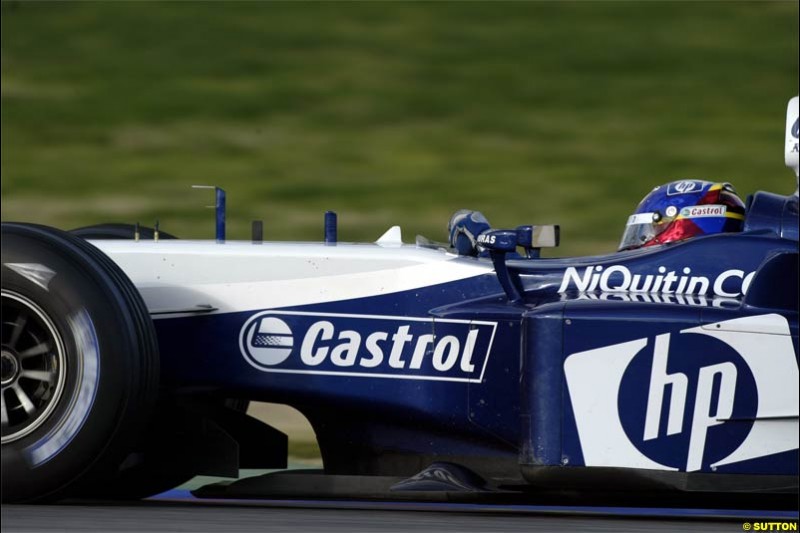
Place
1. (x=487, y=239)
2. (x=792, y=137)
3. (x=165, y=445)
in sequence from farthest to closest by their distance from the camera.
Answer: (x=165, y=445) < (x=487, y=239) < (x=792, y=137)

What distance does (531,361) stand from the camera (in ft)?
13.4

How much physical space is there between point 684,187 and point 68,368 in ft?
7.61

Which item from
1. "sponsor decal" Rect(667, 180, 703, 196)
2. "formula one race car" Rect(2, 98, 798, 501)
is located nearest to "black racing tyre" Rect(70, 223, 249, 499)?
"formula one race car" Rect(2, 98, 798, 501)

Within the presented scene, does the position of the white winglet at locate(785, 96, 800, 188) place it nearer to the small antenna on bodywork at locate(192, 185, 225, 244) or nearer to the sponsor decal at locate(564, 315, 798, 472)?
the sponsor decal at locate(564, 315, 798, 472)

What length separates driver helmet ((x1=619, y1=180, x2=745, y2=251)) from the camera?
4812 millimetres

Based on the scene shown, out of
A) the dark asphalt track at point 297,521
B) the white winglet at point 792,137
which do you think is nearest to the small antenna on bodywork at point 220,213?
the dark asphalt track at point 297,521

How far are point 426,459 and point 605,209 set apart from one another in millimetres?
6269

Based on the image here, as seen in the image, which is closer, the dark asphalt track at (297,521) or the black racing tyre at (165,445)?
the dark asphalt track at (297,521)

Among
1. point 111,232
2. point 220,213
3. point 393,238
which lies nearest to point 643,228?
point 393,238

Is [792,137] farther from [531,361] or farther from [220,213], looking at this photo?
[220,213]

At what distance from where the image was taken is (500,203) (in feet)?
34.7

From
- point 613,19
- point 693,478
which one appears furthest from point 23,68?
point 693,478

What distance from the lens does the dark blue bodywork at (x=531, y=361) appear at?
13.0 ft

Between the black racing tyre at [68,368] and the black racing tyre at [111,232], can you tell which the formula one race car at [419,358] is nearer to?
the black racing tyre at [68,368]
